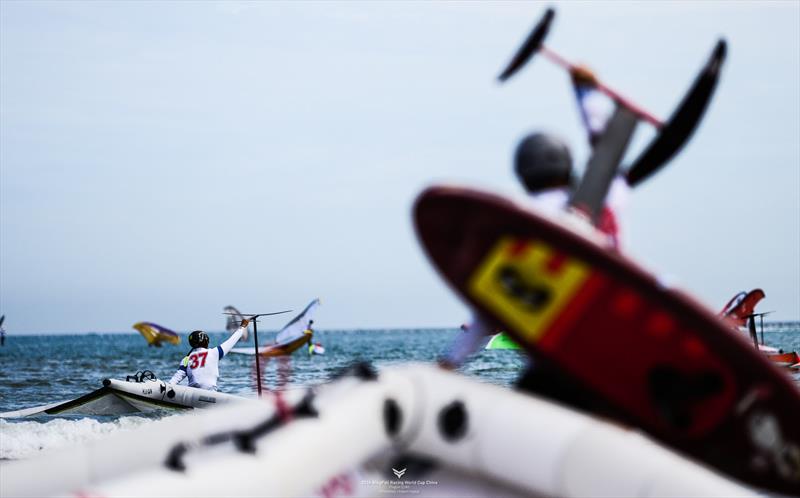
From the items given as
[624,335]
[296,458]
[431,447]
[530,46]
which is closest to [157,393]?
[431,447]

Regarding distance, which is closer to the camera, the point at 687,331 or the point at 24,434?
the point at 687,331

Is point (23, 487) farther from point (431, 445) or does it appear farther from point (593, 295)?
point (593, 295)

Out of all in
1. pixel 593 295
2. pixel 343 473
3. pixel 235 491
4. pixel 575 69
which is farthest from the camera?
pixel 575 69

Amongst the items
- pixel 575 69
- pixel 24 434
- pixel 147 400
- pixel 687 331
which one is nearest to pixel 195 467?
pixel 687 331

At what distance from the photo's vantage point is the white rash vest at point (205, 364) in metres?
12.8

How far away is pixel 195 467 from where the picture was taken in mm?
3129

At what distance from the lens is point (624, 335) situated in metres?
3.34

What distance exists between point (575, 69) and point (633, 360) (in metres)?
1.27

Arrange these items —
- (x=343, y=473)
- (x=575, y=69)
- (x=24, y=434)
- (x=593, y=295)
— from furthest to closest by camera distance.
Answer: (x=24, y=434), (x=575, y=69), (x=343, y=473), (x=593, y=295)

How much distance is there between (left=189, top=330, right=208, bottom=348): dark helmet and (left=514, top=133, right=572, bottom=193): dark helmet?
8.95 m

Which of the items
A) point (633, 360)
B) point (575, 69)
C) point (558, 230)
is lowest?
point (633, 360)

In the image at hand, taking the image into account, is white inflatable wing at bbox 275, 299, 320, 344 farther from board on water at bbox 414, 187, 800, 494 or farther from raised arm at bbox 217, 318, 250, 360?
board on water at bbox 414, 187, 800, 494

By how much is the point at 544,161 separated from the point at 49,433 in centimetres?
1102

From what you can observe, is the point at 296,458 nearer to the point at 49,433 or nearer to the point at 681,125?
the point at 681,125
